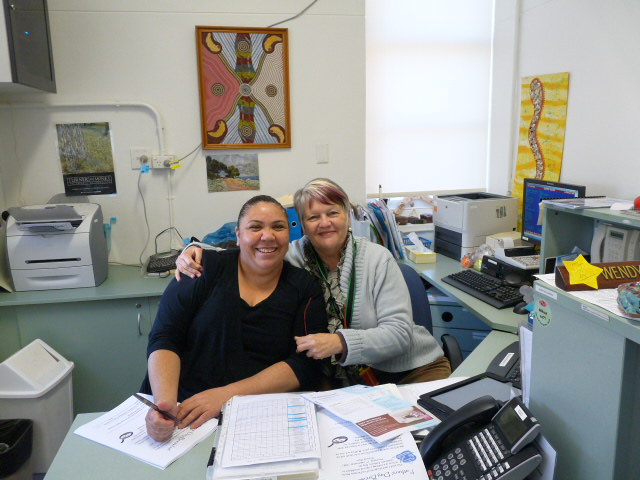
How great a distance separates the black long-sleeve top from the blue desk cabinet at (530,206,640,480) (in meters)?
0.76

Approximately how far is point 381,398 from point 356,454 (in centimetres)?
24

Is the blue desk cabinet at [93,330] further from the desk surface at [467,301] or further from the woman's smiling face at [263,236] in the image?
the desk surface at [467,301]

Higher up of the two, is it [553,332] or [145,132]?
[145,132]

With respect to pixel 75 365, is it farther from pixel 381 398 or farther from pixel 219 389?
pixel 381 398

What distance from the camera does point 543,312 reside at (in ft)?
3.26

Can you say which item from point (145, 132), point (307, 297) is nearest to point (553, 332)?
point (307, 297)

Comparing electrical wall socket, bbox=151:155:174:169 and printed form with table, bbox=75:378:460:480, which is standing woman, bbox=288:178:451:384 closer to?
printed form with table, bbox=75:378:460:480

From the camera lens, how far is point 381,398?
1.26 meters

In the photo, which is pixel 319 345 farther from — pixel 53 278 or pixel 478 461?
pixel 53 278

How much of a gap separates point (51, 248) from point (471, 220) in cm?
229

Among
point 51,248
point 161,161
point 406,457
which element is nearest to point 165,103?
point 161,161

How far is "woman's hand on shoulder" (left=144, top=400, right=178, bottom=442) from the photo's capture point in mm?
1147

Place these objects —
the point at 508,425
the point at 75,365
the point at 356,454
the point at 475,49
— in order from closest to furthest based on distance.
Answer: the point at 508,425 < the point at 356,454 < the point at 75,365 < the point at 475,49

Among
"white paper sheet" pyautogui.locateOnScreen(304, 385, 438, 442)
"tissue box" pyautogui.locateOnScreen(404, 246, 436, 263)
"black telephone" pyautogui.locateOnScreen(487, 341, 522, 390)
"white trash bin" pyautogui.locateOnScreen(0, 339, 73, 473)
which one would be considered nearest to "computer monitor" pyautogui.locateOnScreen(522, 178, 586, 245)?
"tissue box" pyautogui.locateOnScreen(404, 246, 436, 263)
